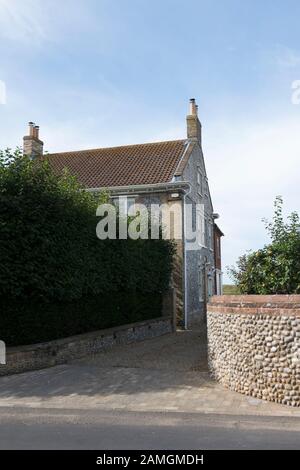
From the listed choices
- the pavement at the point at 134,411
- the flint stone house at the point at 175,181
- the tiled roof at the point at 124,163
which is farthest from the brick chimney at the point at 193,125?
the pavement at the point at 134,411

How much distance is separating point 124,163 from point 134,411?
1831cm

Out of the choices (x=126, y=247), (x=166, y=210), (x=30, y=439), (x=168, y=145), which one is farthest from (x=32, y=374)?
(x=168, y=145)

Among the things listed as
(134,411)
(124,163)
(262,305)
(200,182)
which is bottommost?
(134,411)

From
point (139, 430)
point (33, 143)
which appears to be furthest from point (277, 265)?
point (33, 143)

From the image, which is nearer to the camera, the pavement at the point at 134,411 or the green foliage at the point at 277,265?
the pavement at the point at 134,411

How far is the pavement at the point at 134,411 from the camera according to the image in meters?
5.94

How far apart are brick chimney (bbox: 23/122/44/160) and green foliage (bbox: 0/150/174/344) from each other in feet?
40.6

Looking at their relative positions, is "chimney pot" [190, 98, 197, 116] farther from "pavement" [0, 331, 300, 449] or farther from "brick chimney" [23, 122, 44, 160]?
"pavement" [0, 331, 300, 449]

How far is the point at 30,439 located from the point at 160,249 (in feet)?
46.3

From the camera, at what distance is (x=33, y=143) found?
1042 inches

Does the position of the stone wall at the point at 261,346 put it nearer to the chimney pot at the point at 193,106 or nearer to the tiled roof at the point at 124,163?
the tiled roof at the point at 124,163

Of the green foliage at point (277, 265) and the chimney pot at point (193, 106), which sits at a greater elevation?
the chimney pot at point (193, 106)

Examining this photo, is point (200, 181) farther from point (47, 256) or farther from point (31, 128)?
point (47, 256)

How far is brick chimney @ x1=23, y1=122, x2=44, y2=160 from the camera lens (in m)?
26.2
